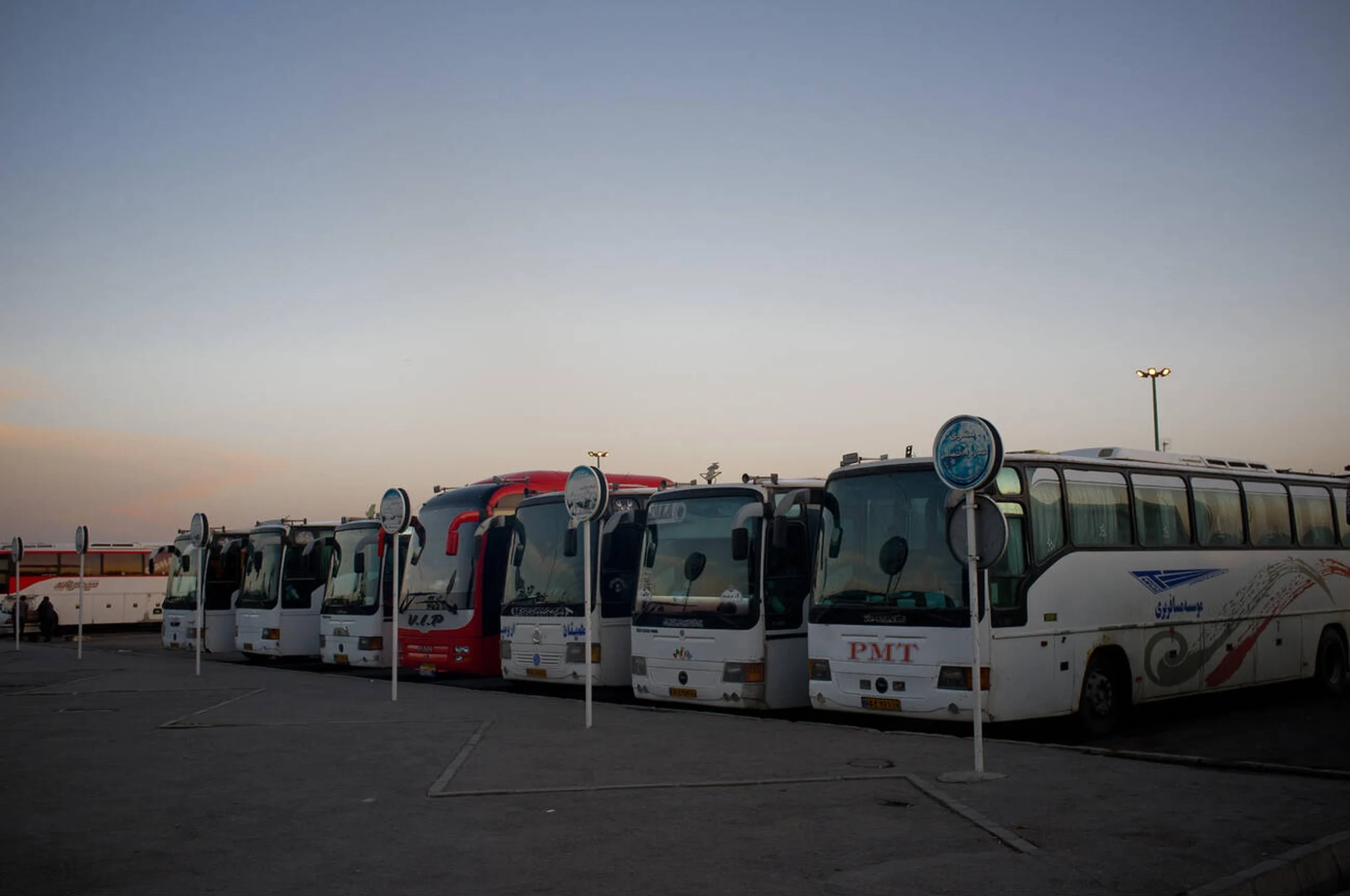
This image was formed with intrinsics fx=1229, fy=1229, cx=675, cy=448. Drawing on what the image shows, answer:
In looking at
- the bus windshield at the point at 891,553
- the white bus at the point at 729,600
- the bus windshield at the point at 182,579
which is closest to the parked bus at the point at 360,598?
the bus windshield at the point at 182,579

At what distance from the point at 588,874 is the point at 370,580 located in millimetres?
16882

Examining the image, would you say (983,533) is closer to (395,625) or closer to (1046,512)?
(1046,512)

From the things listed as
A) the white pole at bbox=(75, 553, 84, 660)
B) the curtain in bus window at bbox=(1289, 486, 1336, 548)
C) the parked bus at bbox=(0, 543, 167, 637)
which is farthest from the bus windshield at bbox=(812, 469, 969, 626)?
the parked bus at bbox=(0, 543, 167, 637)

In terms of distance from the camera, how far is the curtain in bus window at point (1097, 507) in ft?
45.1

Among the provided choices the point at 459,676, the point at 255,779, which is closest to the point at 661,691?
the point at 255,779

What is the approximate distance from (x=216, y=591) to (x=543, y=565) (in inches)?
564

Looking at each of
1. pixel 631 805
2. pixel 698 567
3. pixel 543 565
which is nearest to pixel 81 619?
pixel 543 565

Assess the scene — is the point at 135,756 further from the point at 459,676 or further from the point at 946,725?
the point at 459,676

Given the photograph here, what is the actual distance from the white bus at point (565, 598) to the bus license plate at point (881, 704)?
5156 millimetres

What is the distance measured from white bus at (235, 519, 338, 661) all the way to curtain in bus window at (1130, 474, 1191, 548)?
1682cm

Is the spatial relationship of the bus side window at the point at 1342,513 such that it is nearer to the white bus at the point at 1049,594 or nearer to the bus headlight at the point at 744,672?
the white bus at the point at 1049,594

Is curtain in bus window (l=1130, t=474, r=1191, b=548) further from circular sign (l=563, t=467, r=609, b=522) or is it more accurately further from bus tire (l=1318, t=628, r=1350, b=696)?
circular sign (l=563, t=467, r=609, b=522)

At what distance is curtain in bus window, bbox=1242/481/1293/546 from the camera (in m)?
16.9

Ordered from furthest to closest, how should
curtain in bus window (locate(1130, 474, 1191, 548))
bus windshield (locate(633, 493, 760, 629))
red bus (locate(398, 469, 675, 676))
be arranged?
red bus (locate(398, 469, 675, 676)), bus windshield (locate(633, 493, 760, 629)), curtain in bus window (locate(1130, 474, 1191, 548))
